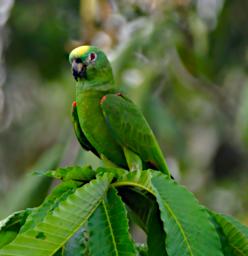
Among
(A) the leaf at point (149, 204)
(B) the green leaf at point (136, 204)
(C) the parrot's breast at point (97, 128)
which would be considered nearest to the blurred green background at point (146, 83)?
(C) the parrot's breast at point (97, 128)

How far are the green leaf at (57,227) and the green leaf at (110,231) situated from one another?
1.1 inches

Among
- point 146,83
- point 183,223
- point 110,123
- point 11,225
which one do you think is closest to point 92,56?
point 110,123

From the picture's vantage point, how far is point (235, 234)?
2.29 meters

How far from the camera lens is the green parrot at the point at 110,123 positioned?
139 inches

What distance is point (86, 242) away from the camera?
2236mm

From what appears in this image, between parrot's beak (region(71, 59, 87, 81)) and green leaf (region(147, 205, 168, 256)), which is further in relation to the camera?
parrot's beak (region(71, 59, 87, 81))

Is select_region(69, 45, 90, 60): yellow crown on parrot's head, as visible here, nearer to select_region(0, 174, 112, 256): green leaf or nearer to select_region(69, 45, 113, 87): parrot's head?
select_region(69, 45, 113, 87): parrot's head

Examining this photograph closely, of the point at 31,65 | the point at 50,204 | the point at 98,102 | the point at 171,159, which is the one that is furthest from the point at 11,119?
the point at 50,204

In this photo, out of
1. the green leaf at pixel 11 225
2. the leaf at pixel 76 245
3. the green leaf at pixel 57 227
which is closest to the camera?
the green leaf at pixel 57 227

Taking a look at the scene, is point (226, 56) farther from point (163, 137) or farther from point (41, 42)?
point (41, 42)

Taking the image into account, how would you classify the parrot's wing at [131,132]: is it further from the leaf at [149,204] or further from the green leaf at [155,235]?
the green leaf at [155,235]

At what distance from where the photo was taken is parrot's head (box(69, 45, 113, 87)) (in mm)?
3648

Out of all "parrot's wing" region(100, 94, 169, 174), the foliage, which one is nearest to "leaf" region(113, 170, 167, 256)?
the foliage

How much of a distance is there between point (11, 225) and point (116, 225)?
16.6 inches
